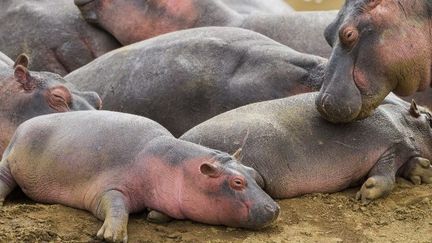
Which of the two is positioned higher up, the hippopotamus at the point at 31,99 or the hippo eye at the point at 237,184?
the hippo eye at the point at 237,184

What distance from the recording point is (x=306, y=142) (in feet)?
16.4

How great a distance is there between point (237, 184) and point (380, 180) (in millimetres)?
1007

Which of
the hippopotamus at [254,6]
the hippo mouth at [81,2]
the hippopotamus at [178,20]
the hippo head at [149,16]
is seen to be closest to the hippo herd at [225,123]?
the hippopotamus at [178,20]

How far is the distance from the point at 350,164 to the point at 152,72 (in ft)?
4.64

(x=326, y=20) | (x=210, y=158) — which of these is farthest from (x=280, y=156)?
(x=326, y=20)

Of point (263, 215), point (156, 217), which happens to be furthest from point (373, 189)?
point (156, 217)

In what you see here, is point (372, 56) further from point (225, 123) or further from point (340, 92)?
→ point (225, 123)

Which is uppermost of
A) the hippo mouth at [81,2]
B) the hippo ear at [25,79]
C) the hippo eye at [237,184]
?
the hippo eye at [237,184]

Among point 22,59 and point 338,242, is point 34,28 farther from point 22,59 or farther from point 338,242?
point 338,242

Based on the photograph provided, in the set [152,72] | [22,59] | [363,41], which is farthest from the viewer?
[152,72]

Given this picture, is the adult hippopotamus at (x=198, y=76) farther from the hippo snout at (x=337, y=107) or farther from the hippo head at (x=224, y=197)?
the hippo head at (x=224, y=197)

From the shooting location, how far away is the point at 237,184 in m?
4.30

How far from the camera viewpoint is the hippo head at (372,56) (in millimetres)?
4887

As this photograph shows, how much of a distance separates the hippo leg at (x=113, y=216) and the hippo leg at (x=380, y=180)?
1273 millimetres
